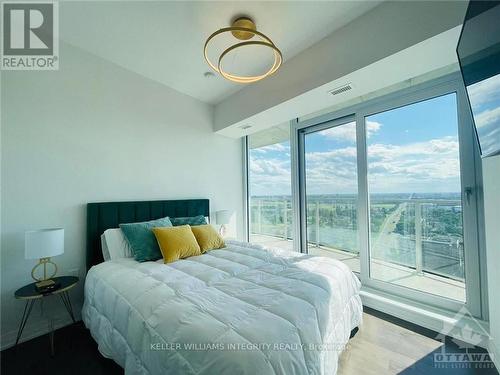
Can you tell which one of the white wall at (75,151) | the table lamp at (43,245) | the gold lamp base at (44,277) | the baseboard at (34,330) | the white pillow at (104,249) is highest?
the white wall at (75,151)

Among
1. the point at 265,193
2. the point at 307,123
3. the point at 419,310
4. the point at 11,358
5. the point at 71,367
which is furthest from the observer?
the point at 265,193

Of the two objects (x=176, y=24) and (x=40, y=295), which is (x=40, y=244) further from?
(x=176, y=24)

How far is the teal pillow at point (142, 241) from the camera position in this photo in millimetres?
2211

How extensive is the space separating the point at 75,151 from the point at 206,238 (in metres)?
1.72

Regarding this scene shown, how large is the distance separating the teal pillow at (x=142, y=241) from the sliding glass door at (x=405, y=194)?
236 cm

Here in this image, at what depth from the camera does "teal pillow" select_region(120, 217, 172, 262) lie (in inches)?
87.0

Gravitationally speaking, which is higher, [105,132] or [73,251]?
[105,132]

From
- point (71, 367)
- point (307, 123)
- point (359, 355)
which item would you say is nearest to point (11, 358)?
point (71, 367)

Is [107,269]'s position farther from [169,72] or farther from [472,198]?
[472,198]

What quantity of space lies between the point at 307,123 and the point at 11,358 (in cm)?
412

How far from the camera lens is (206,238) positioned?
252cm

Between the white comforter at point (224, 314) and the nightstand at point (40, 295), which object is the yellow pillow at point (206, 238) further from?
the nightstand at point (40, 295)

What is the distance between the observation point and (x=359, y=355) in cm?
173

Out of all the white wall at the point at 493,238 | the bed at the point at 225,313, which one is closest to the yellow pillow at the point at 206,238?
the bed at the point at 225,313
